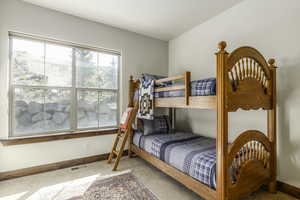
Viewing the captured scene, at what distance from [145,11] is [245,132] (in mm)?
2281

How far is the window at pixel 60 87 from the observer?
2.31m

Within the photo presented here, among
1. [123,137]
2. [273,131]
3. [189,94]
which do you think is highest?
[189,94]

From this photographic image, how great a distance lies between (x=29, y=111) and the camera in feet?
7.76

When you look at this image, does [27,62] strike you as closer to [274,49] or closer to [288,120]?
[274,49]

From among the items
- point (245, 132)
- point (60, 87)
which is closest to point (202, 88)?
point (245, 132)

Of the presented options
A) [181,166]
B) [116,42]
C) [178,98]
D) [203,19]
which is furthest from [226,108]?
[116,42]

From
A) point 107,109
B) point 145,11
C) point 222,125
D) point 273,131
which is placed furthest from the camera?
point 107,109

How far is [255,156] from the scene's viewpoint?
64.1 inches

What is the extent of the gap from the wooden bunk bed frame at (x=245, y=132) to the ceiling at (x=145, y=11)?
4.12ft

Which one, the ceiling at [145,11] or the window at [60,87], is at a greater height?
the ceiling at [145,11]

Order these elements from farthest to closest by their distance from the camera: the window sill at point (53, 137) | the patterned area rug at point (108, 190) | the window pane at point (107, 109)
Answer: the window pane at point (107, 109) < the window sill at point (53, 137) < the patterned area rug at point (108, 190)

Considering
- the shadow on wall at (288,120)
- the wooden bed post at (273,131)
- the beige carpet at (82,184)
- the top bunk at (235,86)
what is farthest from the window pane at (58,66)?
the shadow on wall at (288,120)

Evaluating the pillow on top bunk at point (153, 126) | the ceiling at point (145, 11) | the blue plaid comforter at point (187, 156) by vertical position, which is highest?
the ceiling at point (145, 11)

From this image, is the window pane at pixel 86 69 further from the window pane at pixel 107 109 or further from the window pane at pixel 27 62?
the window pane at pixel 27 62
